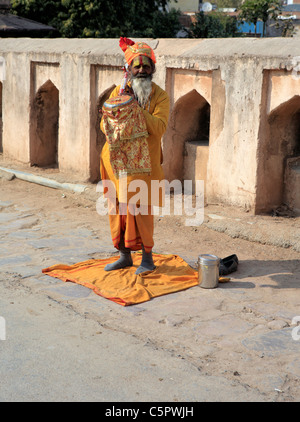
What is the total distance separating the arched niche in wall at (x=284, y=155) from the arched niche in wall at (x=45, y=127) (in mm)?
4418

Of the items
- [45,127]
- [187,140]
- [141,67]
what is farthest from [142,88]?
[45,127]

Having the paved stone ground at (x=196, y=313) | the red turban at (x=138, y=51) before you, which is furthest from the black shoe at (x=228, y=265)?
the red turban at (x=138, y=51)

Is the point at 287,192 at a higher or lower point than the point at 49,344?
higher

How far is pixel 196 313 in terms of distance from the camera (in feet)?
15.5

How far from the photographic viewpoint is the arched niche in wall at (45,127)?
10141 millimetres

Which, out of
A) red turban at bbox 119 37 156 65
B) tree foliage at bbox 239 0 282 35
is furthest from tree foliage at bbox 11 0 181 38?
red turban at bbox 119 37 156 65

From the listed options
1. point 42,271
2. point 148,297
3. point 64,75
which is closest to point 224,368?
point 148,297

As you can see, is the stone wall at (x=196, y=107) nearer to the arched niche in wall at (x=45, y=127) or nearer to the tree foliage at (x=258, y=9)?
the arched niche in wall at (x=45, y=127)

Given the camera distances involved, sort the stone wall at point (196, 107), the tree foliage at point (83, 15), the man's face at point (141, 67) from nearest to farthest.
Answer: the man's face at point (141, 67) → the stone wall at point (196, 107) → the tree foliage at point (83, 15)

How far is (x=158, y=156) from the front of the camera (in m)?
5.30

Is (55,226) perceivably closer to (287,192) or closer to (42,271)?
(42,271)

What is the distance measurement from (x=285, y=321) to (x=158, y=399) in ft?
4.97

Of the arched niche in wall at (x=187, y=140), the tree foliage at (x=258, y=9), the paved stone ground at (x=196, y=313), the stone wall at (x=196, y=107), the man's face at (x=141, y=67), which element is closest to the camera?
the paved stone ground at (x=196, y=313)
